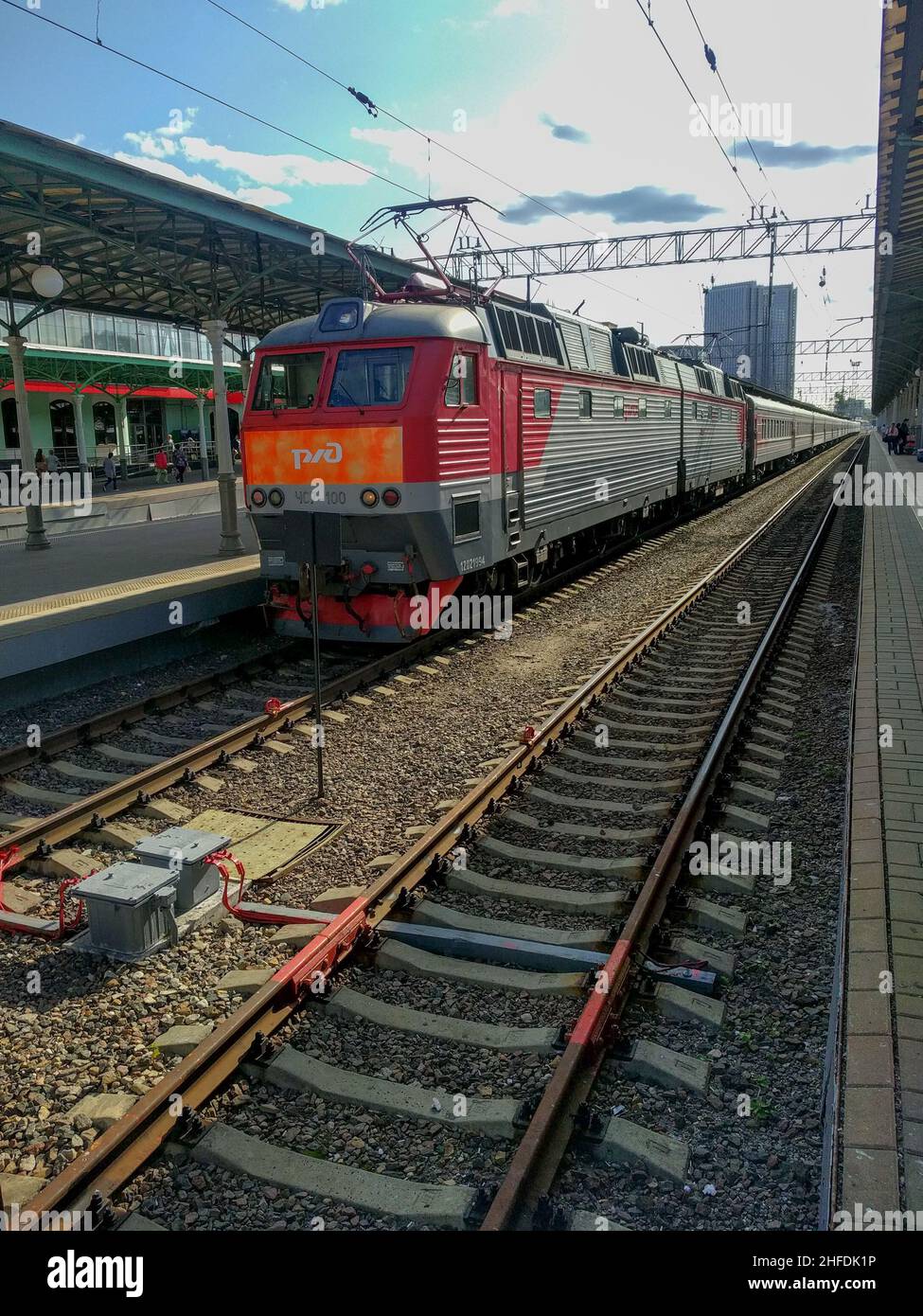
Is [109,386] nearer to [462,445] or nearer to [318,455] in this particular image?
[318,455]

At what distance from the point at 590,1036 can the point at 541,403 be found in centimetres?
926

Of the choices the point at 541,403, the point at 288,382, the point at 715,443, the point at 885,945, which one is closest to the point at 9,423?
the point at 715,443

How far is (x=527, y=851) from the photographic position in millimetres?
5594

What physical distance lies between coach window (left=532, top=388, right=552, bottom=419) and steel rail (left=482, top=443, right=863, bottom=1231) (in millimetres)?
6092

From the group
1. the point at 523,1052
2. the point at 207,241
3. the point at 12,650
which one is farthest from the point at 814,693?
the point at 207,241

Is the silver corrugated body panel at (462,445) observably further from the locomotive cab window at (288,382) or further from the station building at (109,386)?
the station building at (109,386)

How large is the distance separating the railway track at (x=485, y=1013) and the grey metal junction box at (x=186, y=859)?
361mm

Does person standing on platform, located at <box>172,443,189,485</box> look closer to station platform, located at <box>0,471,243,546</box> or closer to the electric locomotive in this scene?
station platform, located at <box>0,471,243,546</box>

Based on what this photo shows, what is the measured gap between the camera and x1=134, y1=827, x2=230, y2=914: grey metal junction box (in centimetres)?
486

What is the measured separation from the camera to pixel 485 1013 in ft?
13.8

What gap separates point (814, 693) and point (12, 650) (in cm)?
726

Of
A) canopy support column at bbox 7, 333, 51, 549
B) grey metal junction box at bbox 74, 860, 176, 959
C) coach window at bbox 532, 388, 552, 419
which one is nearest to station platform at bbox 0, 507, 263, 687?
canopy support column at bbox 7, 333, 51, 549

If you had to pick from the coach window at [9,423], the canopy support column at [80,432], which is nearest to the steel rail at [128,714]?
the canopy support column at [80,432]

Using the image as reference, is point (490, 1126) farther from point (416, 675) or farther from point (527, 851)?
point (416, 675)
